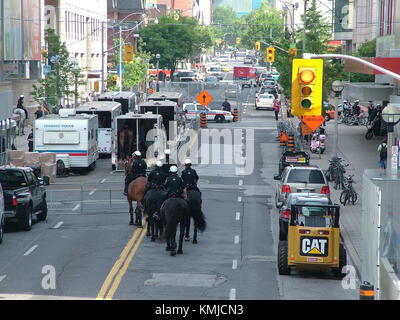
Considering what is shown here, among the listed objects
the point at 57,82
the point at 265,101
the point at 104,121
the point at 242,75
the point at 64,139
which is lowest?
the point at 265,101

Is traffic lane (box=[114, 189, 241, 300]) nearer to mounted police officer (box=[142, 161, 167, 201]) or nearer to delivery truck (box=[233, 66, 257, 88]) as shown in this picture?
mounted police officer (box=[142, 161, 167, 201])

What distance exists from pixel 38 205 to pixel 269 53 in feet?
166

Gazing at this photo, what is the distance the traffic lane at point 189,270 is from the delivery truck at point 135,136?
1481 centimetres

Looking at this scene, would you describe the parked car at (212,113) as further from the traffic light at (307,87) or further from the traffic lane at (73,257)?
the traffic light at (307,87)

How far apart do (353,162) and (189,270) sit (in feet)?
96.1

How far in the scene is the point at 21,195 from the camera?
30078 mm

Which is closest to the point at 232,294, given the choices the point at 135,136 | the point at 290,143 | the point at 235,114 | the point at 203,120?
the point at 135,136

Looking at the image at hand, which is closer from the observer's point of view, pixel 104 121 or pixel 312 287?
pixel 312 287

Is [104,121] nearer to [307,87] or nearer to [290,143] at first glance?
[290,143]

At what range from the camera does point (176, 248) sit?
87.3ft

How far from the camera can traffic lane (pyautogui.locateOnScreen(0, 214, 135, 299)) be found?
71.6 ft

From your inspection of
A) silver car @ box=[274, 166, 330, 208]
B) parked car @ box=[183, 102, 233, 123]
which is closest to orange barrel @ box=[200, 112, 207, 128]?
parked car @ box=[183, 102, 233, 123]

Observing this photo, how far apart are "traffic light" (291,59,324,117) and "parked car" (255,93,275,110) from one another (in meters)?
72.8
